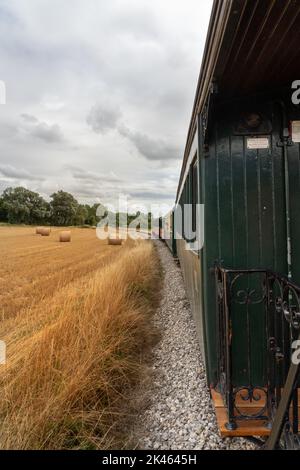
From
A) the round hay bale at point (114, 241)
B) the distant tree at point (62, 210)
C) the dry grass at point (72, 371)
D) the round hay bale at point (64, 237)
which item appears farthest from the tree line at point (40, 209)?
the dry grass at point (72, 371)

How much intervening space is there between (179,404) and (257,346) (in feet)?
3.07

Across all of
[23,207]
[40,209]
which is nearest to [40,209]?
[40,209]

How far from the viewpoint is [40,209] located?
225 ft

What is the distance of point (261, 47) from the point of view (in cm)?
193

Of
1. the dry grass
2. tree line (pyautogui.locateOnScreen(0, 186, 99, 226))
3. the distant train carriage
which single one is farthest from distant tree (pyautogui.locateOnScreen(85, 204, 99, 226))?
the distant train carriage

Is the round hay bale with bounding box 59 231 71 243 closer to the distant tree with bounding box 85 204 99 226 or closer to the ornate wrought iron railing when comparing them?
the ornate wrought iron railing

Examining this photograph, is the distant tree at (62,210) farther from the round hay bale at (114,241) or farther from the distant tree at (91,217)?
the round hay bale at (114,241)

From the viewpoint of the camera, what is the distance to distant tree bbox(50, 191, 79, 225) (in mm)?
71562

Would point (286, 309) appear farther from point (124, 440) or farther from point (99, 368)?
point (99, 368)

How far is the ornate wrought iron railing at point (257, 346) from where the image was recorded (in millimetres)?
2150

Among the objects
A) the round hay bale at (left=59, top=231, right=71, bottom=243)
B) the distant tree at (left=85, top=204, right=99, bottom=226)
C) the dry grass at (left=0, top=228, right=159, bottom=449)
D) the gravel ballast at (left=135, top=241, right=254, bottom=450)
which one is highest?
the distant tree at (left=85, top=204, right=99, bottom=226)

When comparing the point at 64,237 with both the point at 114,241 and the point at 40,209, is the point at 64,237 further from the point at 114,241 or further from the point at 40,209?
the point at 40,209

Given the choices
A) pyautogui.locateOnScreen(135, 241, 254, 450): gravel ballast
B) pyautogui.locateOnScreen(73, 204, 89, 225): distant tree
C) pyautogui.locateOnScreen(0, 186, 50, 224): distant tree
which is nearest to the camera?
pyautogui.locateOnScreen(135, 241, 254, 450): gravel ballast
